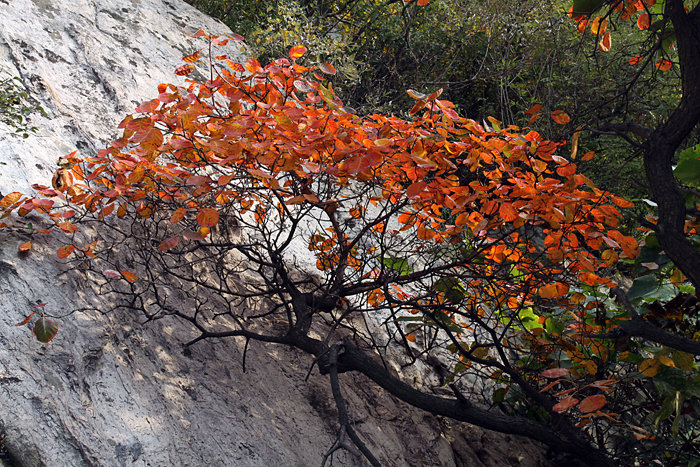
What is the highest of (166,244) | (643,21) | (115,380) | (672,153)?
(643,21)

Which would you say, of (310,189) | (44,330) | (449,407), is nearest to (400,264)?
(449,407)

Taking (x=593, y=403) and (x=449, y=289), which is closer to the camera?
(x=593, y=403)

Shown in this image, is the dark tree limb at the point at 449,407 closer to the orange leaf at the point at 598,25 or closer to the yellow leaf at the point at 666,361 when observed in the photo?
the yellow leaf at the point at 666,361

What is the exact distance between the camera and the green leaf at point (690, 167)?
7.36 ft

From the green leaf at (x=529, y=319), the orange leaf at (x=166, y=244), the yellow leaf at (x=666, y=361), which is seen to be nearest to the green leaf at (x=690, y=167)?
the yellow leaf at (x=666, y=361)

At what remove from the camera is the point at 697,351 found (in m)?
1.93

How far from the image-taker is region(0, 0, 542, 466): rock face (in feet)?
5.84

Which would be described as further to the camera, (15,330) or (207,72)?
(207,72)

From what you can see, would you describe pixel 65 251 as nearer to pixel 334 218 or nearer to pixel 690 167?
pixel 334 218

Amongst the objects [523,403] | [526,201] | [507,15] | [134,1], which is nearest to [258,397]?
[526,201]

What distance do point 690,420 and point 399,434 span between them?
187 cm

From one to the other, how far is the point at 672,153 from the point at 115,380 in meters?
2.17

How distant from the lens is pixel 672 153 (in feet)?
5.93

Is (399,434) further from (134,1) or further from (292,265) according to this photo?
(134,1)
